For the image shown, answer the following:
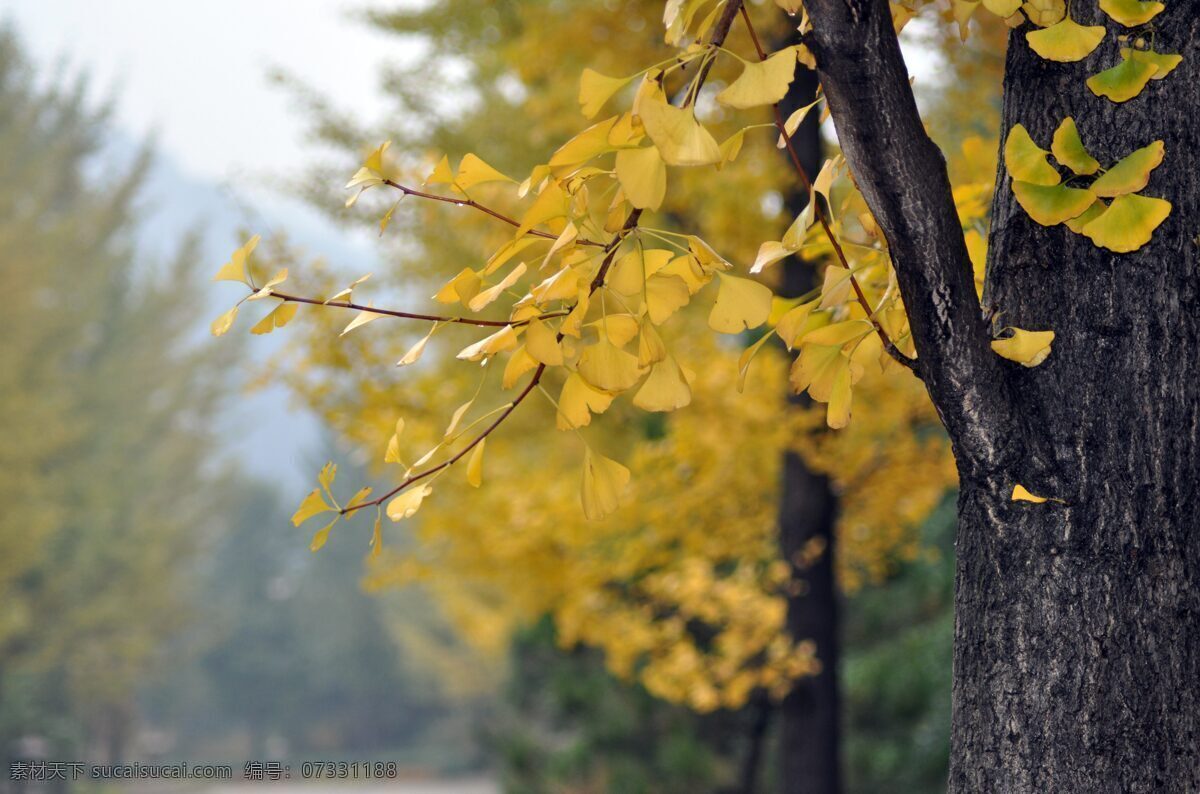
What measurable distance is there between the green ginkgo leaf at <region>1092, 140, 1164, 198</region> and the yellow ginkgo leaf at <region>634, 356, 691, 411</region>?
1.37 feet

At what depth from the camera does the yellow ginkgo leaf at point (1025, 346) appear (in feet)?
3.25

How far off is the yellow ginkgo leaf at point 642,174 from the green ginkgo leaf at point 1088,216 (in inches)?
16.8

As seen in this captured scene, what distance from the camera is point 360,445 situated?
15.3 feet

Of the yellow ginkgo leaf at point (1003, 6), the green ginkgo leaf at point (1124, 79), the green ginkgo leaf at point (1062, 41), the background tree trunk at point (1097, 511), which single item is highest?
the yellow ginkgo leaf at point (1003, 6)

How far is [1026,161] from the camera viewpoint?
37.9 inches

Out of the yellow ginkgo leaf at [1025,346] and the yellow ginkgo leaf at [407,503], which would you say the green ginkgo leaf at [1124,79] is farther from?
the yellow ginkgo leaf at [407,503]

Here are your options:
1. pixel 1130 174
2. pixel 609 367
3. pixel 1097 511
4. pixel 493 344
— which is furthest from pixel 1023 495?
pixel 493 344

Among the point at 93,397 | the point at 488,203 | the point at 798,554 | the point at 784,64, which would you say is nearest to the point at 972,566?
the point at 784,64

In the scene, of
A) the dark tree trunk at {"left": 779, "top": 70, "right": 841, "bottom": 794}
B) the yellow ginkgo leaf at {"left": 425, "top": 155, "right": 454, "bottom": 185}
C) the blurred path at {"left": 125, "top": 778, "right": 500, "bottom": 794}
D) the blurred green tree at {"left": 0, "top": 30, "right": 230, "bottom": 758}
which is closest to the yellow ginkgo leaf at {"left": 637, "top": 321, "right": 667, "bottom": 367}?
the yellow ginkgo leaf at {"left": 425, "top": 155, "right": 454, "bottom": 185}

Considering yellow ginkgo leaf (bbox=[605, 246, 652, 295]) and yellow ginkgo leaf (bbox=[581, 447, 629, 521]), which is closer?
yellow ginkgo leaf (bbox=[605, 246, 652, 295])

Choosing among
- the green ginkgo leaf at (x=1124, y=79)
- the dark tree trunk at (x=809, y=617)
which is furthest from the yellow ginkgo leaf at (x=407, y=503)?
the dark tree trunk at (x=809, y=617)

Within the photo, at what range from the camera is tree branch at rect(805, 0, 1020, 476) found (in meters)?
0.91

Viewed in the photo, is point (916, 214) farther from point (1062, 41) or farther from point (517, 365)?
point (517, 365)

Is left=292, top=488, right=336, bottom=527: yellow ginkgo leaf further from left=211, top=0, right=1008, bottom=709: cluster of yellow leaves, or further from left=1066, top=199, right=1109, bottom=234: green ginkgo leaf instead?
left=1066, top=199, right=1109, bottom=234: green ginkgo leaf
